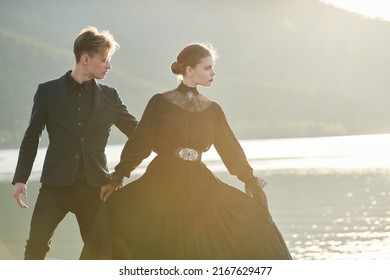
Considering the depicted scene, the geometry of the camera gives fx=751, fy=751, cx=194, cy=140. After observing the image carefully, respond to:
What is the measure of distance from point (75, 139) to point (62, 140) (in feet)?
0.29

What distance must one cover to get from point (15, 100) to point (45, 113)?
13891 centimetres

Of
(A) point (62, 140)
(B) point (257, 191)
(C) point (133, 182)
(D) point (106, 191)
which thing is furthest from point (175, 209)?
(A) point (62, 140)

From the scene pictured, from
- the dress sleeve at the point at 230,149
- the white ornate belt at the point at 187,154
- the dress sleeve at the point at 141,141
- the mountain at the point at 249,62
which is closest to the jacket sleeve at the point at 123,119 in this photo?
the dress sleeve at the point at 141,141

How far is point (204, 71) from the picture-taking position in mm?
5348

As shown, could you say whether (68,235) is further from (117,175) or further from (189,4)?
(189,4)

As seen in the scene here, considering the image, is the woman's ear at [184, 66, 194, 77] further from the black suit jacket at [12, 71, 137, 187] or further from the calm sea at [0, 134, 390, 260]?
the calm sea at [0, 134, 390, 260]

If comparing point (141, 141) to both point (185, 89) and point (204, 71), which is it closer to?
point (185, 89)

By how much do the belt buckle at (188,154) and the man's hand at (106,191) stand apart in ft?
1.75

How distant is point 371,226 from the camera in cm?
2080

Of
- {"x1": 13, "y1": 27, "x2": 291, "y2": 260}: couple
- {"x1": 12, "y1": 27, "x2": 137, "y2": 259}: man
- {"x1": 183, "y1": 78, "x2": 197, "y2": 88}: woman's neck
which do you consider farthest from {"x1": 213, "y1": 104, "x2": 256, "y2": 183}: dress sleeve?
{"x1": 12, "y1": 27, "x2": 137, "y2": 259}: man

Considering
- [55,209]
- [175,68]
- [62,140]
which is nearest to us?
[55,209]

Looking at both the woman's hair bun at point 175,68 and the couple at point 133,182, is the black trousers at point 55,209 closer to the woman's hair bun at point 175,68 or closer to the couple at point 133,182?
the couple at point 133,182

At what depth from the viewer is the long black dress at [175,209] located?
5.05m

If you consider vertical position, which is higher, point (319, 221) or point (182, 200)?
point (319, 221)
